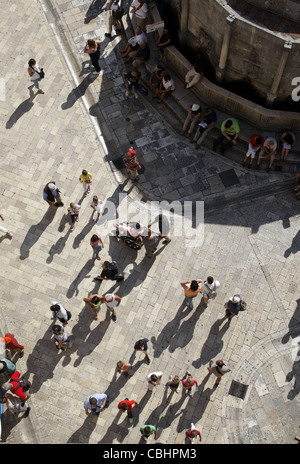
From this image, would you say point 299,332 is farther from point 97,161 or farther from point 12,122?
point 12,122

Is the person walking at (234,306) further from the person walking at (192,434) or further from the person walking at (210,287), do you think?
the person walking at (192,434)

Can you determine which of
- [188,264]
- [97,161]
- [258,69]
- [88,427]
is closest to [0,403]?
[88,427]

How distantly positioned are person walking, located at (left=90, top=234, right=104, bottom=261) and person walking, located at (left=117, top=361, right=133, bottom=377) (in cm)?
430

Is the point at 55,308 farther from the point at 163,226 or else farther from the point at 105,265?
the point at 163,226

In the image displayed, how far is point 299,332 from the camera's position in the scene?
61.1 feet

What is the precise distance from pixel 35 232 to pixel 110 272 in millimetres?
3858

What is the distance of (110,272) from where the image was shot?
1870 centimetres

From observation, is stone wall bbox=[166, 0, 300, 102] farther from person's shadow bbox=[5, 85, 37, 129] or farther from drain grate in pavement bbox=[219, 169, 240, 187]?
person's shadow bbox=[5, 85, 37, 129]

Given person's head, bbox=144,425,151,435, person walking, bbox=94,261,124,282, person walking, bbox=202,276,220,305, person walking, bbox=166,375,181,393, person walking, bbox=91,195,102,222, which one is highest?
person walking, bbox=91,195,102,222

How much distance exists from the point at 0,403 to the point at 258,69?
50.2ft

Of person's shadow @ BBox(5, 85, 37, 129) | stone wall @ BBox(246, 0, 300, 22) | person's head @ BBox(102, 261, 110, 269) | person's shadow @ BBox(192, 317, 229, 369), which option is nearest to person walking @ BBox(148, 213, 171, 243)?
person's head @ BBox(102, 261, 110, 269)

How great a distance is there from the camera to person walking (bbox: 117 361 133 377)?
57.1ft

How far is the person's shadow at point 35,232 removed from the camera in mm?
20031

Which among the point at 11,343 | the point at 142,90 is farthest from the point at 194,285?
the point at 142,90
